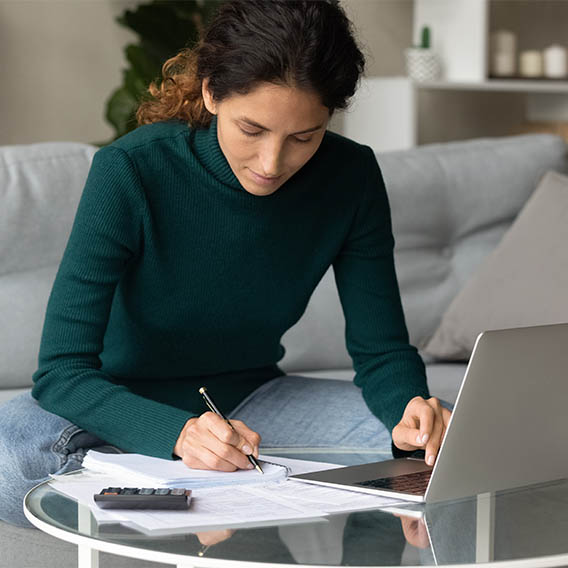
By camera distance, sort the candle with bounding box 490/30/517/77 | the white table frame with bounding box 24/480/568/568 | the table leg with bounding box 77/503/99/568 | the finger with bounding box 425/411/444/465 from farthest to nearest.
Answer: the candle with bounding box 490/30/517/77, the finger with bounding box 425/411/444/465, the table leg with bounding box 77/503/99/568, the white table frame with bounding box 24/480/568/568

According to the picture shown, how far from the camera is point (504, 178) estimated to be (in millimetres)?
2389

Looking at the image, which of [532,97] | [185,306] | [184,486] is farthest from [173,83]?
[532,97]

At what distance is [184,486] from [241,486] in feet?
0.20

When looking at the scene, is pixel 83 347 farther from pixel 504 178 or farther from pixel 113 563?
pixel 504 178

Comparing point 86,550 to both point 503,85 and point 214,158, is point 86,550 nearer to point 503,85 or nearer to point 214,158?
point 214,158

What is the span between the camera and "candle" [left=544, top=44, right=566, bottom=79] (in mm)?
3574

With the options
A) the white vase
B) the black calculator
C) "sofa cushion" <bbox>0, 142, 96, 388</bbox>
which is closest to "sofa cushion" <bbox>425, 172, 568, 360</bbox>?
"sofa cushion" <bbox>0, 142, 96, 388</bbox>

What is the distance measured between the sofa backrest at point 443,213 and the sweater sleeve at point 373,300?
21.8 inches

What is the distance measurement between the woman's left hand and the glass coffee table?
0.16 meters

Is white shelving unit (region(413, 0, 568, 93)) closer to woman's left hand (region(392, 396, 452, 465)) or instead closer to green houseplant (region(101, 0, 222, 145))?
green houseplant (region(101, 0, 222, 145))

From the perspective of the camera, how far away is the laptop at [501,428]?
1.01 meters

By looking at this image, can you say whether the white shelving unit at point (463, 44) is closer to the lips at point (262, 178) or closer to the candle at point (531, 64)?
the candle at point (531, 64)

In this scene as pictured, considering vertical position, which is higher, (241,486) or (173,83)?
(173,83)

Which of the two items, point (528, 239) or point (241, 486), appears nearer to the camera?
point (241, 486)
